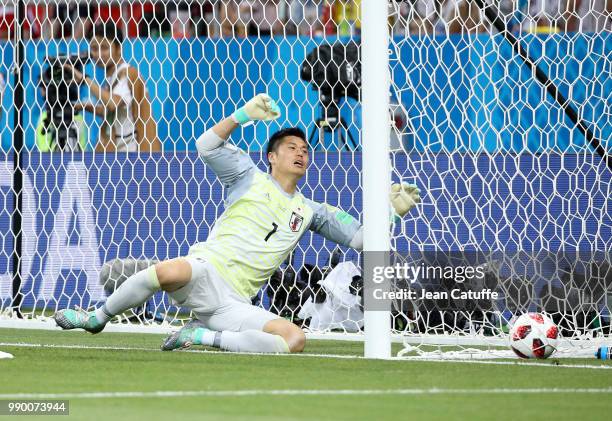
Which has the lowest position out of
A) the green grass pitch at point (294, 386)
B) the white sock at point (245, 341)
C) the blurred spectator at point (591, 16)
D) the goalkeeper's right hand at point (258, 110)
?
the white sock at point (245, 341)

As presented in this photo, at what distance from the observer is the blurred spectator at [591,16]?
8805 millimetres

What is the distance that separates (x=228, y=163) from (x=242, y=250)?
49 cm

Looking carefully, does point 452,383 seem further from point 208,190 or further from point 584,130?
point 208,190

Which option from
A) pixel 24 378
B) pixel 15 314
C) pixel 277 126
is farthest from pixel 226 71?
pixel 24 378

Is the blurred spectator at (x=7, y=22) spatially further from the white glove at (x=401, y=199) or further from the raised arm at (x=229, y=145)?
the white glove at (x=401, y=199)

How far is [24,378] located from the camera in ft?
17.5

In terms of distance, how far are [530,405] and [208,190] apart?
582 centimetres

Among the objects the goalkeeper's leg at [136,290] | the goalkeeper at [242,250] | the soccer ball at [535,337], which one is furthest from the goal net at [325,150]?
the goalkeeper's leg at [136,290]

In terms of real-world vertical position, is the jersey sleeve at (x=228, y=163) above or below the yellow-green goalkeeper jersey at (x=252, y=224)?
above

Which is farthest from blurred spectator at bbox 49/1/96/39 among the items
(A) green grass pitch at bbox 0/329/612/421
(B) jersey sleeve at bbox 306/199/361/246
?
(A) green grass pitch at bbox 0/329/612/421

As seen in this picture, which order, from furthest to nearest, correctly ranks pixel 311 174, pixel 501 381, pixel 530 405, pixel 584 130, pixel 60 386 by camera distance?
1. pixel 311 174
2. pixel 584 130
3. pixel 501 381
4. pixel 60 386
5. pixel 530 405

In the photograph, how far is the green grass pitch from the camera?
4.32 m

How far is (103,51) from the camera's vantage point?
10.6m

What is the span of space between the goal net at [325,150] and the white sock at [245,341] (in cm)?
122
